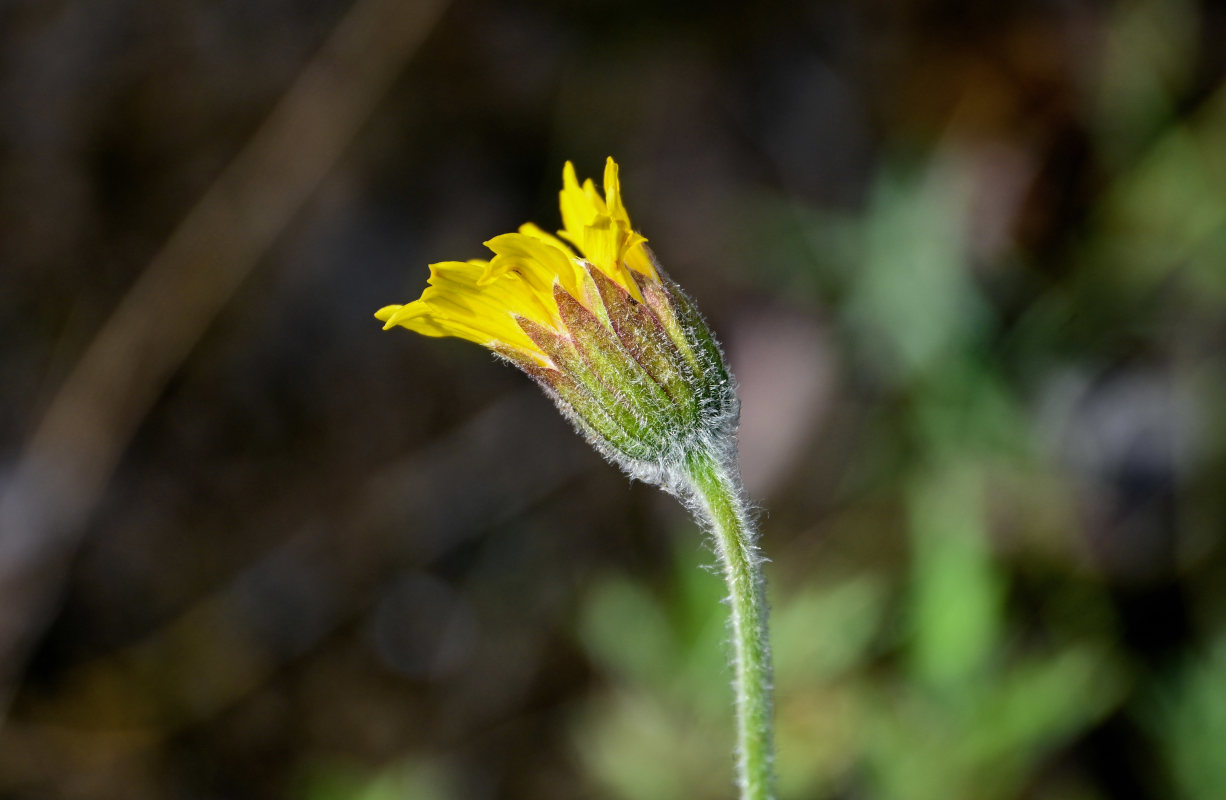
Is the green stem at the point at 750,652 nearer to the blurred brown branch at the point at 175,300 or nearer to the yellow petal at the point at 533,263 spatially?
the yellow petal at the point at 533,263

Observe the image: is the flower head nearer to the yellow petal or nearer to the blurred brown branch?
the yellow petal

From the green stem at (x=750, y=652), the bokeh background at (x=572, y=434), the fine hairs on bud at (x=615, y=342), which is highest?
the bokeh background at (x=572, y=434)

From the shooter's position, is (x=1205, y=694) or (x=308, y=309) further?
(x=308, y=309)

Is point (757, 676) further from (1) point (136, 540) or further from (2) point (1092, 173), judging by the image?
(1) point (136, 540)

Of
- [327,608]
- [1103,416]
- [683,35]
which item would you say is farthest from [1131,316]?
[327,608]

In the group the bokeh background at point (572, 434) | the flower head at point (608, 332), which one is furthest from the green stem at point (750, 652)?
the bokeh background at point (572, 434)

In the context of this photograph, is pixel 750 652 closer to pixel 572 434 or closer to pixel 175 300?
pixel 572 434
